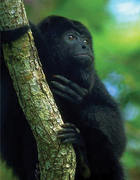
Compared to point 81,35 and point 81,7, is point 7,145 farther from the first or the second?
point 81,7

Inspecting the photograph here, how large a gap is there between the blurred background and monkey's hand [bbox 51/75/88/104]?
174 centimetres

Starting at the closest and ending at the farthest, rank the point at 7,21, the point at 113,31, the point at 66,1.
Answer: the point at 7,21 < the point at 113,31 < the point at 66,1

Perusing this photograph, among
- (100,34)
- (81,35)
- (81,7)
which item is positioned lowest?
(81,35)

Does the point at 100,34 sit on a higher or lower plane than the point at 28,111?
higher

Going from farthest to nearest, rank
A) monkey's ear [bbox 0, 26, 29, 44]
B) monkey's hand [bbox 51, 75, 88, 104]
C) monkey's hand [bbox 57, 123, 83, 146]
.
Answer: monkey's hand [bbox 51, 75, 88, 104] → monkey's hand [bbox 57, 123, 83, 146] → monkey's ear [bbox 0, 26, 29, 44]

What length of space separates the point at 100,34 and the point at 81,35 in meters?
3.17

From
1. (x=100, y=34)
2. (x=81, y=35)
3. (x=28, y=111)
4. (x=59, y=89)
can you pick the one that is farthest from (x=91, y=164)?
(x=100, y=34)

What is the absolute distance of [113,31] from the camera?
8.20 metres

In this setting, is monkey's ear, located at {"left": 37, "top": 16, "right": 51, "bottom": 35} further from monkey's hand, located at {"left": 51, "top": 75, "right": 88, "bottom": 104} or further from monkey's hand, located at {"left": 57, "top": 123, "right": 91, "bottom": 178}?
monkey's hand, located at {"left": 57, "top": 123, "right": 91, "bottom": 178}

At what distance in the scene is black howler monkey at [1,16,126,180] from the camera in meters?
4.36

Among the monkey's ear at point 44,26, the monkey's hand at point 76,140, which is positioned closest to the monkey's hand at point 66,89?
the monkey's hand at point 76,140

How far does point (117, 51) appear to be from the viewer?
768 centimetres

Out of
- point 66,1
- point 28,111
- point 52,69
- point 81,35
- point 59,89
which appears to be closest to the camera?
point 28,111

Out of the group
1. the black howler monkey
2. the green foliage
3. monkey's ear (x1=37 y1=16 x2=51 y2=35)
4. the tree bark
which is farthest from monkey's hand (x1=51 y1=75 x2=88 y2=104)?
the green foliage
